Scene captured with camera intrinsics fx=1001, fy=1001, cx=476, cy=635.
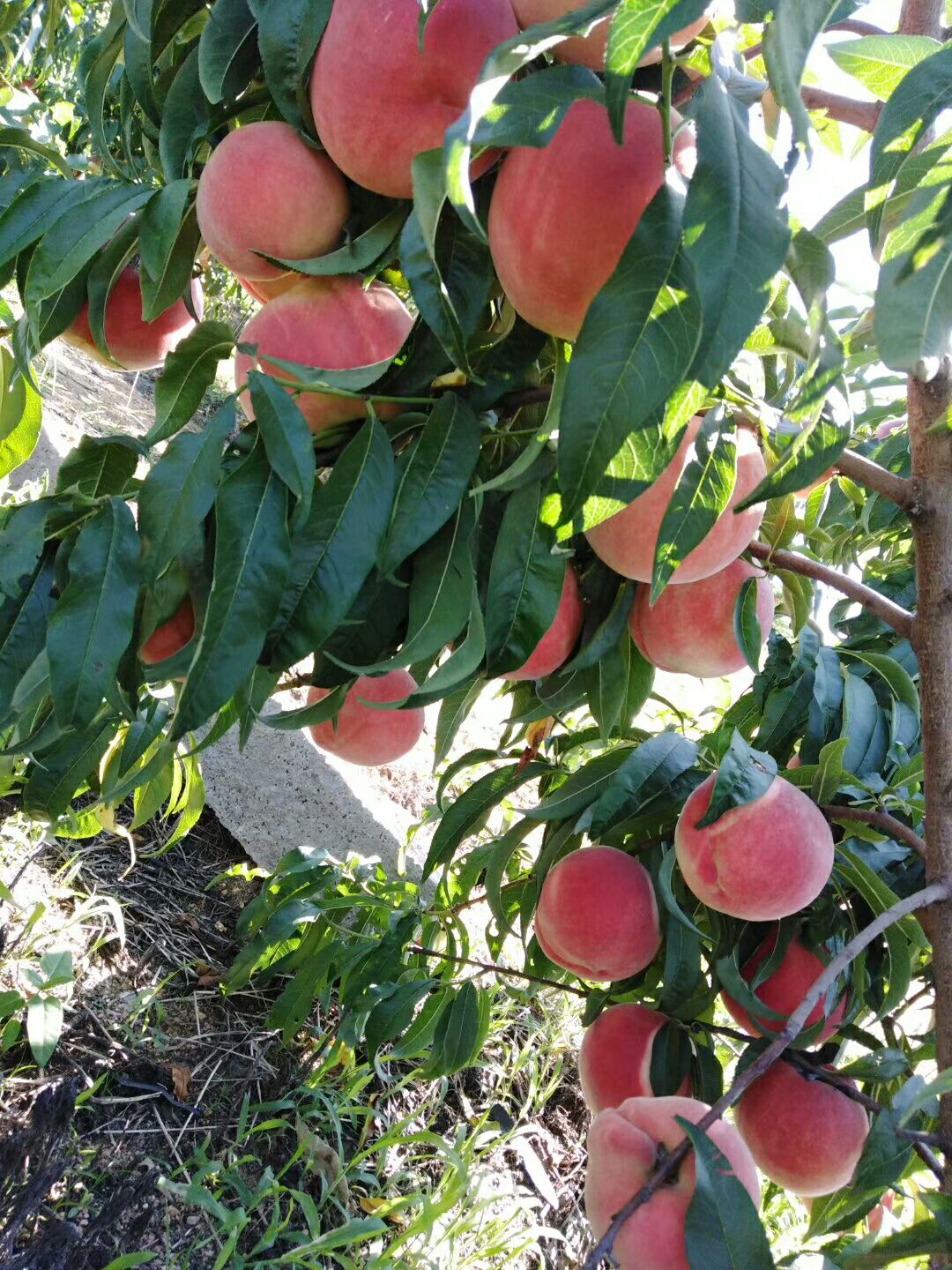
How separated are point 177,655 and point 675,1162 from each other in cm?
49

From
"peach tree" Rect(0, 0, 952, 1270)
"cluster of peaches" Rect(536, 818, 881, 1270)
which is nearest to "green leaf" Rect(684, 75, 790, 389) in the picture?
"peach tree" Rect(0, 0, 952, 1270)

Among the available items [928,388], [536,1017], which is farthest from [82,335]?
[536,1017]

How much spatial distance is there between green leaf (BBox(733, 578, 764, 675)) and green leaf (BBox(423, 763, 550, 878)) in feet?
1.31

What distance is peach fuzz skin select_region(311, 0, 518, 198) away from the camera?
0.54 m

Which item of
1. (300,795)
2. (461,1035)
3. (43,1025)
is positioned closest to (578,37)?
(461,1035)

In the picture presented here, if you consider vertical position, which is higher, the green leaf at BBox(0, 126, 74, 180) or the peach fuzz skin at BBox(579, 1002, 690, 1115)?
the green leaf at BBox(0, 126, 74, 180)

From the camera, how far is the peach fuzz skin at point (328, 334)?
62 cm

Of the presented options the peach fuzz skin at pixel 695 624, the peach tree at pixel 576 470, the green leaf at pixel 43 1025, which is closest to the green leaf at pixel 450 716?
the peach tree at pixel 576 470

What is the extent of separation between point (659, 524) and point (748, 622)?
173 millimetres

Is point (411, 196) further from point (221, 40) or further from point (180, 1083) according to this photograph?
point (180, 1083)

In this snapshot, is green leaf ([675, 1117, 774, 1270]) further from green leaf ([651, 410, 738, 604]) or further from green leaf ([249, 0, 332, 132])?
green leaf ([249, 0, 332, 132])

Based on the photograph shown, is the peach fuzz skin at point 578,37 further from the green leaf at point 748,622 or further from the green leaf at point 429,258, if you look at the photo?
the green leaf at point 748,622

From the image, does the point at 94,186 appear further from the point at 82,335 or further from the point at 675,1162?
the point at 675,1162

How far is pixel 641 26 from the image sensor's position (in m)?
0.35
